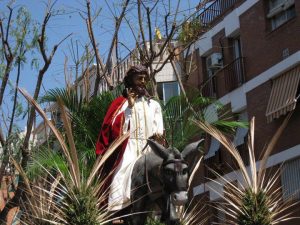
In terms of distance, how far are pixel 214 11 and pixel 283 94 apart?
693 cm

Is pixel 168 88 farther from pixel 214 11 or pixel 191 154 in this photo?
pixel 191 154

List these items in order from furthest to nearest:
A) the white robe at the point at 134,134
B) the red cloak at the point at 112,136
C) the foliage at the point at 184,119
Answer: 1. the foliage at the point at 184,119
2. the red cloak at the point at 112,136
3. the white robe at the point at 134,134

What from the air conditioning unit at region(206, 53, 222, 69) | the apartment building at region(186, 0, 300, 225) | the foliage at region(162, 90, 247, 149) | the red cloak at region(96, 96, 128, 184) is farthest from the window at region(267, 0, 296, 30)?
the red cloak at region(96, 96, 128, 184)

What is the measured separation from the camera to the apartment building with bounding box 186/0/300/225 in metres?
21.9

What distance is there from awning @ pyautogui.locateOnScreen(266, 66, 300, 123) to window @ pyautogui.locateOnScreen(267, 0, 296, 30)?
2.03 meters

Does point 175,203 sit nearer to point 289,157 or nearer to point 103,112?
point 103,112

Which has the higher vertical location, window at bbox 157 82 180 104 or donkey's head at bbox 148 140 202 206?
window at bbox 157 82 180 104

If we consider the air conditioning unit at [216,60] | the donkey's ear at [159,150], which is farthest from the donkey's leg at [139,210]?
the air conditioning unit at [216,60]

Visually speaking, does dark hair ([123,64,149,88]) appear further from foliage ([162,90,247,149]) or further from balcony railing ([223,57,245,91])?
balcony railing ([223,57,245,91])

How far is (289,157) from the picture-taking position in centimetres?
2167

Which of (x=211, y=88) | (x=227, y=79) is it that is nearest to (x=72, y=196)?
(x=227, y=79)

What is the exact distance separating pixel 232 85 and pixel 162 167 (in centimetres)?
1970

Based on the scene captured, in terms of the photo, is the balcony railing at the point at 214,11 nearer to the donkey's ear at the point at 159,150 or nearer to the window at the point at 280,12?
the window at the point at 280,12

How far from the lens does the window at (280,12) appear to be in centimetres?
2306
